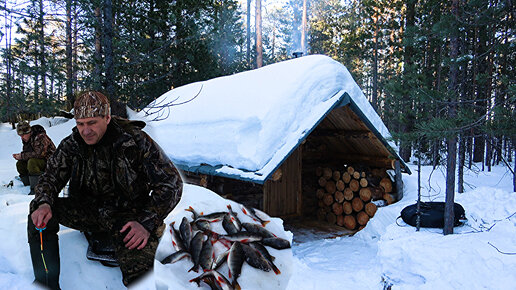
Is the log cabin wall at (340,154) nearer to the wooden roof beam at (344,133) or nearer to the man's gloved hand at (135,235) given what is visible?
the wooden roof beam at (344,133)

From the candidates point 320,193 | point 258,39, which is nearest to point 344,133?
point 320,193

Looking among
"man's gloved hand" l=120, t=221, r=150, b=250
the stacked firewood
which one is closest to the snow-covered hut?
the stacked firewood

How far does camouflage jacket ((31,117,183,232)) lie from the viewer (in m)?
2.19

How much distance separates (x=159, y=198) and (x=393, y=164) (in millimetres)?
6006

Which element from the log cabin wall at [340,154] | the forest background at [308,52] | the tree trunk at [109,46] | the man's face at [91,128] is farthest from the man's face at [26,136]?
the log cabin wall at [340,154]

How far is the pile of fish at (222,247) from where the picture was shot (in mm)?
3361

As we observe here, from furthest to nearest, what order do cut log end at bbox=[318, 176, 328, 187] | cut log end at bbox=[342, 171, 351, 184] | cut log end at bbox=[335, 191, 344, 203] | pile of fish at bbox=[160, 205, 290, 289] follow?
cut log end at bbox=[318, 176, 328, 187] → cut log end at bbox=[335, 191, 344, 203] → cut log end at bbox=[342, 171, 351, 184] → pile of fish at bbox=[160, 205, 290, 289]

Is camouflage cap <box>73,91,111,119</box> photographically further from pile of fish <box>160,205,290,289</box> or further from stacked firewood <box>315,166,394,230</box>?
stacked firewood <box>315,166,394,230</box>

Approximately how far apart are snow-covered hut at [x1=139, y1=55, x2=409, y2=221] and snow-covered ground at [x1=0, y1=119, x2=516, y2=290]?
142cm

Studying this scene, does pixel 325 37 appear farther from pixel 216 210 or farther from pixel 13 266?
pixel 13 266

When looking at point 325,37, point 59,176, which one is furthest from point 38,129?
point 325,37

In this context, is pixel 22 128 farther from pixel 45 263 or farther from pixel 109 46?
pixel 45 263

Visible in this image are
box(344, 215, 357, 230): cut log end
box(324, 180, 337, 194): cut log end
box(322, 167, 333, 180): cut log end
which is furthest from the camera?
box(322, 167, 333, 180): cut log end

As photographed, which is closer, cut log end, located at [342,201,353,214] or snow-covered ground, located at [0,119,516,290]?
snow-covered ground, located at [0,119,516,290]
